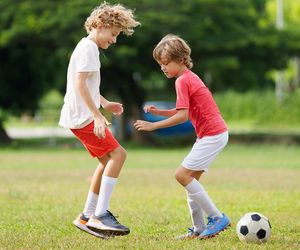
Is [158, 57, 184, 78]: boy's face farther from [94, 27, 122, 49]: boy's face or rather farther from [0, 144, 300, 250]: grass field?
[0, 144, 300, 250]: grass field

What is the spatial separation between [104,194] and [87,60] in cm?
117

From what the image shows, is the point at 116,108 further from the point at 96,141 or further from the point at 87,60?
the point at 87,60

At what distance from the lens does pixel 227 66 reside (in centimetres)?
2648

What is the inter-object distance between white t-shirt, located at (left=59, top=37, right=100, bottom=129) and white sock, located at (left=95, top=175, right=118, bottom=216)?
54 cm

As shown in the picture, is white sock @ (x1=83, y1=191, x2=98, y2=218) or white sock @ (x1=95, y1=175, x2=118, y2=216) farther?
white sock @ (x1=83, y1=191, x2=98, y2=218)

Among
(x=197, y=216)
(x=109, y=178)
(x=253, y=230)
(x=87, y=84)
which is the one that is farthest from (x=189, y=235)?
(x=87, y=84)

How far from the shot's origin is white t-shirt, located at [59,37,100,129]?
22.7ft

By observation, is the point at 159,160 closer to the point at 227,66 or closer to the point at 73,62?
the point at 227,66

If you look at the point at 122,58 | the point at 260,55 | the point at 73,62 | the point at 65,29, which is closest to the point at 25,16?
the point at 65,29

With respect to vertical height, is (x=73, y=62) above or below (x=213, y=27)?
above

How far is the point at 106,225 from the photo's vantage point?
22.7ft

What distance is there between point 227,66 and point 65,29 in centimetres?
542

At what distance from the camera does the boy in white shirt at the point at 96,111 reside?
6902 mm

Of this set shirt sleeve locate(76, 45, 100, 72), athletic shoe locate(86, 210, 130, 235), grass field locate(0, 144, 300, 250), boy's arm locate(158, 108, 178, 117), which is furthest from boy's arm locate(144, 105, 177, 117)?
grass field locate(0, 144, 300, 250)
